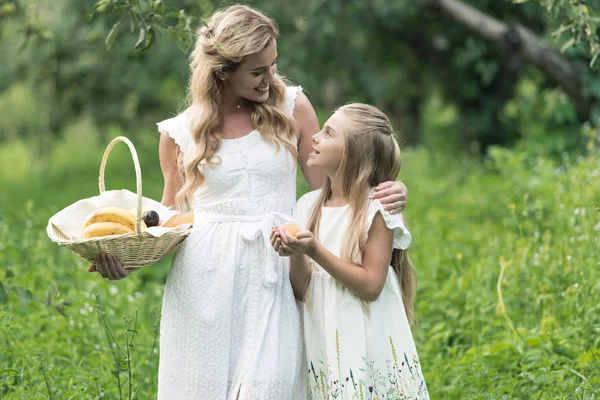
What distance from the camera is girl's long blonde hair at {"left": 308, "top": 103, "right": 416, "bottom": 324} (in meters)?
3.19

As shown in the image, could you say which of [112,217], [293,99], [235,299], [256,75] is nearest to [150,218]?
[112,217]

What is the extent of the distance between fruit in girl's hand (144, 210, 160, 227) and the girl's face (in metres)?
0.56

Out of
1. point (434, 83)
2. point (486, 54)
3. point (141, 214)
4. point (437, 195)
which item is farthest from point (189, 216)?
point (434, 83)

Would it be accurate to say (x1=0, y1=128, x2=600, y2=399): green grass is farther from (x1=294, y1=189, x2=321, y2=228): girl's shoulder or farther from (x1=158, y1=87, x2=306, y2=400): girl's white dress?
(x1=294, y1=189, x2=321, y2=228): girl's shoulder

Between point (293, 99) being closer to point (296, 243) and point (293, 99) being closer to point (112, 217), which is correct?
point (296, 243)

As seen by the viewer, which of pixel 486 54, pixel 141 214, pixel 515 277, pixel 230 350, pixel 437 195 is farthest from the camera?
pixel 486 54

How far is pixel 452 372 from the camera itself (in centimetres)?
430

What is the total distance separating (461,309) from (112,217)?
2.61 m

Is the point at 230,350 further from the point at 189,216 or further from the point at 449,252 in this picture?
the point at 449,252

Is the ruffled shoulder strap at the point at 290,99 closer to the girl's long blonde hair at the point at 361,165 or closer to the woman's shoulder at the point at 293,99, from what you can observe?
the woman's shoulder at the point at 293,99

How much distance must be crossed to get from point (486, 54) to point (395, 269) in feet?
26.7

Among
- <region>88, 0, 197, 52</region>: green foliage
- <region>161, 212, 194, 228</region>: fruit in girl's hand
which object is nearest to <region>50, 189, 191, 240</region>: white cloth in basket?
<region>161, 212, 194, 228</region>: fruit in girl's hand

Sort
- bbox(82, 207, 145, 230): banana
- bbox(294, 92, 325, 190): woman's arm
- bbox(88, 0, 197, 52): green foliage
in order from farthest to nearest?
bbox(88, 0, 197, 52): green foliage, bbox(294, 92, 325, 190): woman's arm, bbox(82, 207, 145, 230): banana

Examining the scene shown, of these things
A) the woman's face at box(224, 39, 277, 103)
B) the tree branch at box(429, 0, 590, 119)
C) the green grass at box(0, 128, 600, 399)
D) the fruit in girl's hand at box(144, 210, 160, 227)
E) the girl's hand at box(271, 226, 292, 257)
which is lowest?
the green grass at box(0, 128, 600, 399)
